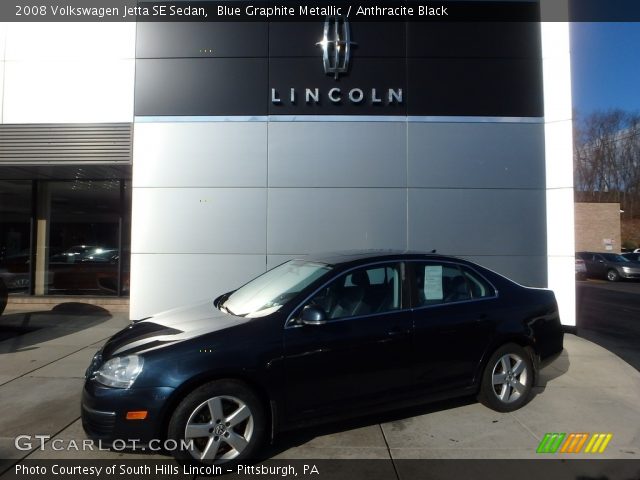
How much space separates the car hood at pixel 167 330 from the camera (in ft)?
11.3

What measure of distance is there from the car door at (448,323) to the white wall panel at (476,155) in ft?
Answer: 14.2

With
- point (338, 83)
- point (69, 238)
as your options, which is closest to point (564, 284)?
point (338, 83)

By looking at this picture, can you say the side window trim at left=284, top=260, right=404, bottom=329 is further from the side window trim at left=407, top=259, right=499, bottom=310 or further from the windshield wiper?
the windshield wiper

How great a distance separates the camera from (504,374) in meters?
4.43

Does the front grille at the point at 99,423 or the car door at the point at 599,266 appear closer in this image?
the front grille at the point at 99,423

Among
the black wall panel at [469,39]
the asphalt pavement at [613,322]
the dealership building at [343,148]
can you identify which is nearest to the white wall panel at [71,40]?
the dealership building at [343,148]

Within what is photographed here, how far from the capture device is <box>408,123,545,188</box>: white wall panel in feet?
27.9

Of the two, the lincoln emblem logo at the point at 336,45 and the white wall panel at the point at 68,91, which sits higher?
the lincoln emblem logo at the point at 336,45

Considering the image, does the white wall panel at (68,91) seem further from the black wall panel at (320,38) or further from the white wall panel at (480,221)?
the white wall panel at (480,221)

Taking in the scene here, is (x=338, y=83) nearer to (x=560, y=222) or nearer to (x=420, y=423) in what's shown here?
(x=560, y=222)

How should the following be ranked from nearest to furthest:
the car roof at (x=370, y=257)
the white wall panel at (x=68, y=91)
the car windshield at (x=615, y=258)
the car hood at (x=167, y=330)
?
the car hood at (x=167, y=330) → the car roof at (x=370, y=257) → the white wall panel at (x=68, y=91) → the car windshield at (x=615, y=258)

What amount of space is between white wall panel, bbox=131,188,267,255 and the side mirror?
500 centimetres

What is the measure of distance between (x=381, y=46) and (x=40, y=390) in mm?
7512

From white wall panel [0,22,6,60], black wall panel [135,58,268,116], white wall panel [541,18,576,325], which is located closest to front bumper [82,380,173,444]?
black wall panel [135,58,268,116]
